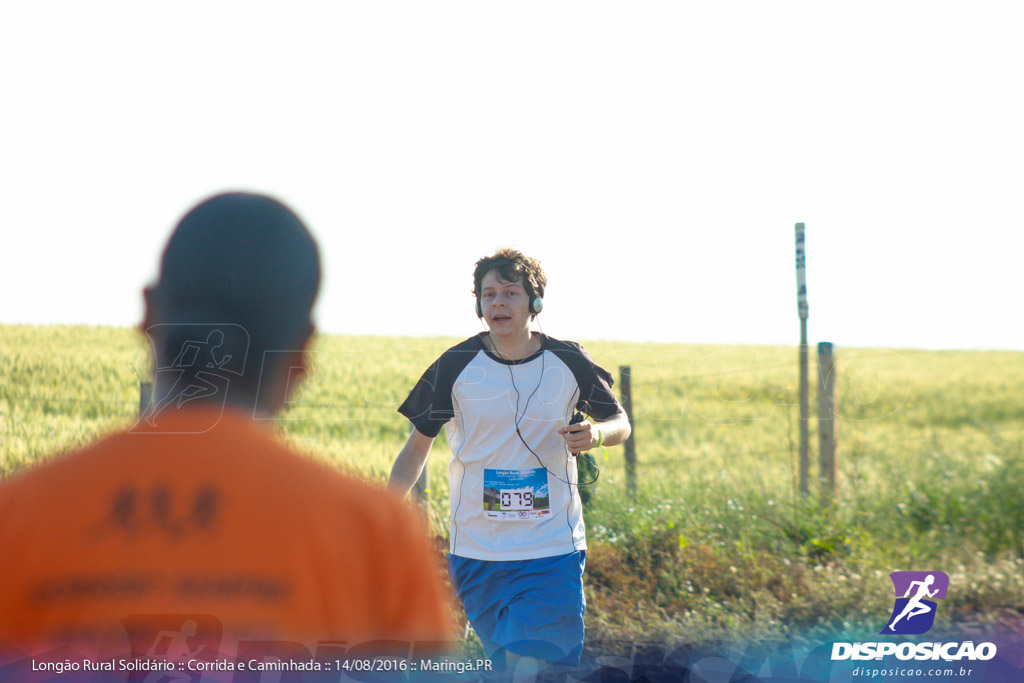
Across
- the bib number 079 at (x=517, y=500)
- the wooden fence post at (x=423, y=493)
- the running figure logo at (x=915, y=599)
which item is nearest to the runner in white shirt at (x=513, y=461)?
the bib number 079 at (x=517, y=500)

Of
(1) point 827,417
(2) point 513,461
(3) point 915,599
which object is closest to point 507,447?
(2) point 513,461

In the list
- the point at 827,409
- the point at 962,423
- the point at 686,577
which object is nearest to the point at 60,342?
the point at 686,577

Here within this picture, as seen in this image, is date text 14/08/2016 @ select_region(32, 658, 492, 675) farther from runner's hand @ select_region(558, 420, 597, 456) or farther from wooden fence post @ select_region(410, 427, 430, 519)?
wooden fence post @ select_region(410, 427, 430, 519)

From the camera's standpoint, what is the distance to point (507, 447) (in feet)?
10.2

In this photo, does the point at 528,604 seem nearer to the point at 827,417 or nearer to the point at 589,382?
the point at 589,382

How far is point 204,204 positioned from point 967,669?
13.7 ft

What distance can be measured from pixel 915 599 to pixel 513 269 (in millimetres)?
3488

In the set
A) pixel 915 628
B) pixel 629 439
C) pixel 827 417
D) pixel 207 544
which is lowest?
pixel 915 628

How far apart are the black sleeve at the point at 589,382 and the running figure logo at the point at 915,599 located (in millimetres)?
2464

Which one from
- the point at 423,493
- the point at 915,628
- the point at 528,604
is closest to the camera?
the point at 528,604

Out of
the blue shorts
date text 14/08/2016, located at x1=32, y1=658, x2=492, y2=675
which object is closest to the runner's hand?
the blue shorts

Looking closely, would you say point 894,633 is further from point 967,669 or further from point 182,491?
point 182,491

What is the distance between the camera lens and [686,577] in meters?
5.17

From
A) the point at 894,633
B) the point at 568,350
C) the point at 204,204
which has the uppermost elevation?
the point at 204,204
